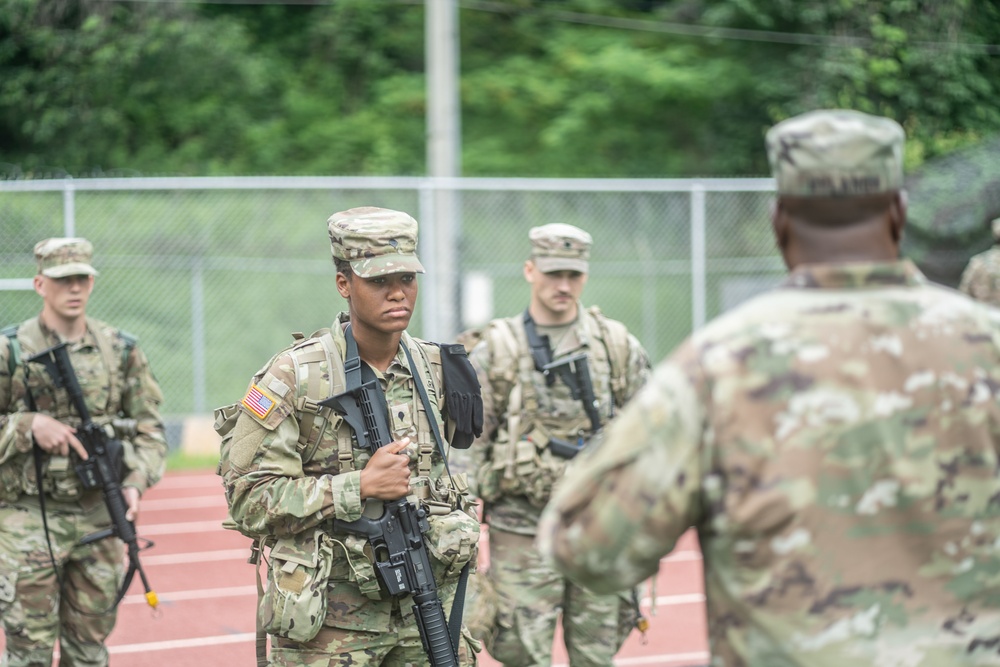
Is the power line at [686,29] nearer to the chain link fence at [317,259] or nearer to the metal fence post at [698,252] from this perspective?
the chain link fence at [317,259]

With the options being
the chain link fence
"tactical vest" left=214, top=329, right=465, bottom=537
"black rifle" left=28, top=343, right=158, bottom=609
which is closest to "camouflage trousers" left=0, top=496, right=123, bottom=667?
"black rifle" left=28, top=343, right=158, bottom=609

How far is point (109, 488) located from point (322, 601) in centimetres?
237

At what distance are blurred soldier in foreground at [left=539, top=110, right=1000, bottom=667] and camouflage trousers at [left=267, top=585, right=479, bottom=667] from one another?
1694 millimetres

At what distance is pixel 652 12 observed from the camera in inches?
813

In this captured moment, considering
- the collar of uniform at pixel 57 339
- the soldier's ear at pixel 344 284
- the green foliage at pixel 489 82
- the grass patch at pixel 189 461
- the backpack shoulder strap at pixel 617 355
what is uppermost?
the green foliage at pixel 489 82

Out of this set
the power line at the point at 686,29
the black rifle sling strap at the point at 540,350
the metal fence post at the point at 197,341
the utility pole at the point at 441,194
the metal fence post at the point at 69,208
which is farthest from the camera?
the power line at the point at 686,29

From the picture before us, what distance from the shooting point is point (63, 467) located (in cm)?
554

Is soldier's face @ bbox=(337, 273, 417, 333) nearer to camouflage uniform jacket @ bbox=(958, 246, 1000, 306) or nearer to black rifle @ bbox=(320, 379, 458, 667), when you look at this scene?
black rifle @ bbox=(320, 379, 458, 667)

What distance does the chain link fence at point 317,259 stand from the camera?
1244 centimetres

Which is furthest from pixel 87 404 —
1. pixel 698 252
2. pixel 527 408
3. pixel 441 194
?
pixel 698 252

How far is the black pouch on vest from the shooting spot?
4023 mm

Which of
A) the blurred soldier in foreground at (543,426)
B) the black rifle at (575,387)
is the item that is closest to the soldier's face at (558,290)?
the blurred soldier in foreground at (543,426)

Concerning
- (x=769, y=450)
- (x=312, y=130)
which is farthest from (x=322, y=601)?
(x=312, y=130)

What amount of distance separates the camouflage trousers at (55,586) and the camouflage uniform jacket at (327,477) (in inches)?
88.7
